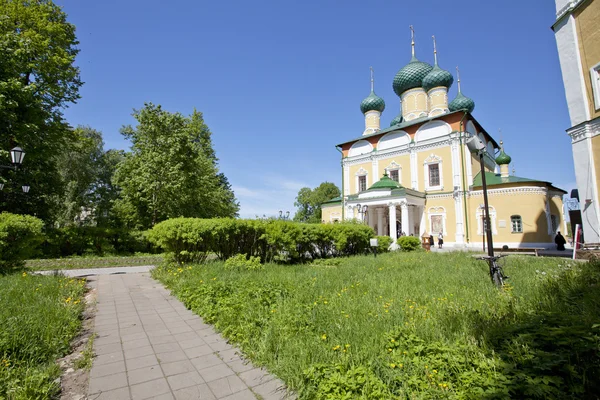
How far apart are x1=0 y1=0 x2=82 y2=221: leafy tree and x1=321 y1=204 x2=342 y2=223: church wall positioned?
24609 millimetres

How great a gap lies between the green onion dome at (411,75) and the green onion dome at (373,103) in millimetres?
2415

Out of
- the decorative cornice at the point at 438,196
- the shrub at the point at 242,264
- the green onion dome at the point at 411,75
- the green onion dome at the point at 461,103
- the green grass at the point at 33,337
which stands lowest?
the green grass at the point at 33,337

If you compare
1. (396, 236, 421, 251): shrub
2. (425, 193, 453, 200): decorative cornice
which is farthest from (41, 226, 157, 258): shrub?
(425, 193, 453, 200): decorative cornice

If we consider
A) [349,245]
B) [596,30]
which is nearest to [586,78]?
[596,30]

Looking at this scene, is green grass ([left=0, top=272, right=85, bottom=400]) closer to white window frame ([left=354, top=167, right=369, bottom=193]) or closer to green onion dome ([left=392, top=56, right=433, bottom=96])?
white window frame ([left=354, top=167, right=369, bottom=193])

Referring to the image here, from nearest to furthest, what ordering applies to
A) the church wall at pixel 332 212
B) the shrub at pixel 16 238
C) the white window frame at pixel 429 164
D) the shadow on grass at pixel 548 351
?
the shadow on grass at pixel 548 351
the shrub at pixel 16 238
the white window frame at pixel 429 164
the church wall at pixel 332 212

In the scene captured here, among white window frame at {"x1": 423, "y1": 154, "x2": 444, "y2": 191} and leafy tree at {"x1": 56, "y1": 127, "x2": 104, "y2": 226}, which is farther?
leafy tree at {"x1": 56, "y1": 127, "x2": 104, "y2": 226}

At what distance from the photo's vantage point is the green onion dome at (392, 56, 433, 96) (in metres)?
31.8

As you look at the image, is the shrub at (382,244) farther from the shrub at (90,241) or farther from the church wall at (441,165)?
the shrub at (90,241)

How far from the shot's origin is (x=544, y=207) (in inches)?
841

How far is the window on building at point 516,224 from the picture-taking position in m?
21.7

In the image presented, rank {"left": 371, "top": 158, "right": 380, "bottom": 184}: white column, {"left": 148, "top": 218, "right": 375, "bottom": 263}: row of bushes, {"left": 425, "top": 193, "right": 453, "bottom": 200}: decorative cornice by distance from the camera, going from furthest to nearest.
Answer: {"left": 371, "top": 158, "right": 380, "bottom": 184}: white column < {"left": 425, "top": 193, "right": 453, "bottom": 200}: decorative cornice < {"left": 148, "top": 218, "right": 375, "bottom": 263}: row of bushes

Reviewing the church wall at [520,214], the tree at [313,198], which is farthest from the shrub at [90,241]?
the tree at [313,198]

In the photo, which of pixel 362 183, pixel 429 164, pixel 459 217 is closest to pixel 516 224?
pixel 459 217
